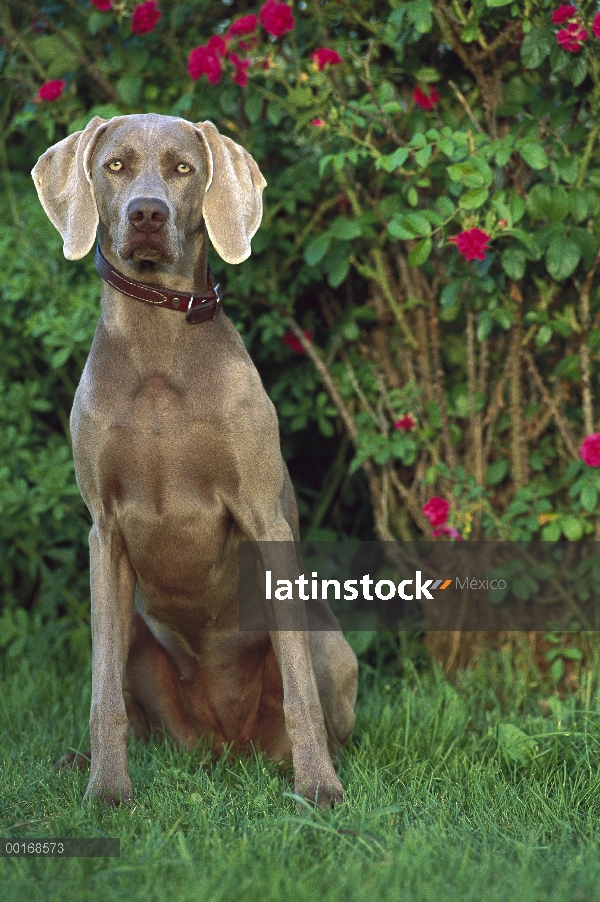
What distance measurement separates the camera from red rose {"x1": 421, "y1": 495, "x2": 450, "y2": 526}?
351 centimetres

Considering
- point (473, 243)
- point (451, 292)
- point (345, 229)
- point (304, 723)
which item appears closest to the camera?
point (304, 723)

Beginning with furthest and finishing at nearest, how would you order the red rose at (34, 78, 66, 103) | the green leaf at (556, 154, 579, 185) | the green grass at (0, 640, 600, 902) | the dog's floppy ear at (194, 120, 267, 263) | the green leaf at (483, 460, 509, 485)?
1. the green leaf at (483, 460, 509, 485)
2. the red rose at (34, 78, 66, 103)
3. the green leaf at (556, 154, 579, 185)
4. the dog's floppy ear at (194, 120, 267, 263)
5. the green grass at (0, 640, 600, 902)

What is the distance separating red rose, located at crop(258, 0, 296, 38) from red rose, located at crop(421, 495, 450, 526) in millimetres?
1514

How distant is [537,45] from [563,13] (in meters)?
0.13

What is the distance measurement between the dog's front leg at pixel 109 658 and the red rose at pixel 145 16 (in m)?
1.64

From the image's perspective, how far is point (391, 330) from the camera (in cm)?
397

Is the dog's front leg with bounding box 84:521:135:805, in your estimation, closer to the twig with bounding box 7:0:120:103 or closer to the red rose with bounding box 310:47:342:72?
the red rose with bounding box 310:47:342:72

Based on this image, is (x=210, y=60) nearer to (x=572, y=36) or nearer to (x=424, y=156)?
(x=424, y=156)

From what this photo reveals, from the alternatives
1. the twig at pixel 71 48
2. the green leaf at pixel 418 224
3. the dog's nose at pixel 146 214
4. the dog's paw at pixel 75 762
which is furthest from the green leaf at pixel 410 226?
the dog's paw at pixel 75 762

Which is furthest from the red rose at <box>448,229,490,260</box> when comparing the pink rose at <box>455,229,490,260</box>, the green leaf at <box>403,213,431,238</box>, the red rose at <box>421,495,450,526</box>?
the red rose at <box>421,495,450,526</box>

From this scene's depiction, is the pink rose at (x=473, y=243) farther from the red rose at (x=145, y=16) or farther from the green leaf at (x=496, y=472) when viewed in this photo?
the red rose at (x=145, y=16)

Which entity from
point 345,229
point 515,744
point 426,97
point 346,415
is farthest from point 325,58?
point 515,744

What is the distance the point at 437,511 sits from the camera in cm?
351

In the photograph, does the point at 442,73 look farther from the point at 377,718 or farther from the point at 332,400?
the point at 377,718
